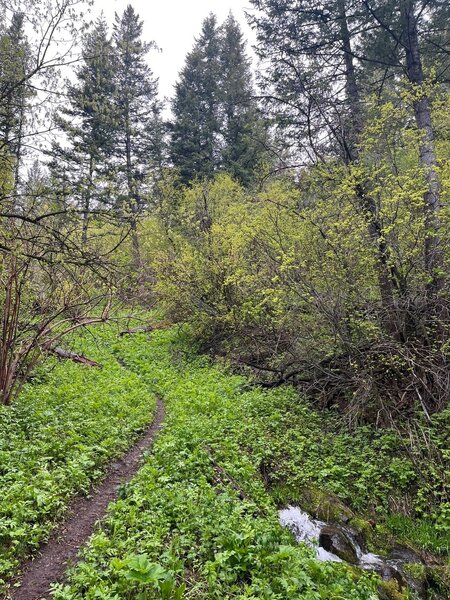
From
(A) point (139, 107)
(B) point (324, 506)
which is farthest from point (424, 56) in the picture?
(A) point (139, 107)

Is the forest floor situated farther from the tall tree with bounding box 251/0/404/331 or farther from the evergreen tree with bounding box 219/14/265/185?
the evergreen tree with bounding box 219/14/265/185

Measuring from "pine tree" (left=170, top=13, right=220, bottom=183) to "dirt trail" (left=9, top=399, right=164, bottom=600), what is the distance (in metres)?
22.7

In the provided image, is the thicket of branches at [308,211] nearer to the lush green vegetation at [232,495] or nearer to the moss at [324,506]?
the lush green vegetation at [232,495]

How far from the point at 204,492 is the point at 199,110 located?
92.4ft

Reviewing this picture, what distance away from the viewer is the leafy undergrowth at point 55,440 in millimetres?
4102

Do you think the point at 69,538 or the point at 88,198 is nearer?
the point at 69,538

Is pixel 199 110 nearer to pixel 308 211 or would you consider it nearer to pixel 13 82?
pixel 308 211

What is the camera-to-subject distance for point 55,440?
237 inches

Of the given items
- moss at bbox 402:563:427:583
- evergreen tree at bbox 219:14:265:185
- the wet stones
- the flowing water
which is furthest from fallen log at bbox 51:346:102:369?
evergreen tree at bbox 219:14:265:185

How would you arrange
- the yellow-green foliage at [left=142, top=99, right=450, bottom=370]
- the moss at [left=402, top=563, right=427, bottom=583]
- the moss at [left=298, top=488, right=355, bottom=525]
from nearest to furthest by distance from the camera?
1. the moss at [left=402, top=563, right=427, bottom=583]
2. the moss at [left=298, top=488, right=355, bottom=525]
3. the yellow-green foliage at [left=142, top=99, right=450, bottom=370]

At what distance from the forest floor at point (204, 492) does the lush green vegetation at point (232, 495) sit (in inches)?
0.7

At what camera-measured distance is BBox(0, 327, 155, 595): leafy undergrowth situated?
4102 millimetres

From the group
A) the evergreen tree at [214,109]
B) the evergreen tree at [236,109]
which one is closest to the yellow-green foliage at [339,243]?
the evergreen tree at [236,109]

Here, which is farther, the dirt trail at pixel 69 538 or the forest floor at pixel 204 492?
the forest floor at pixel 204 492
